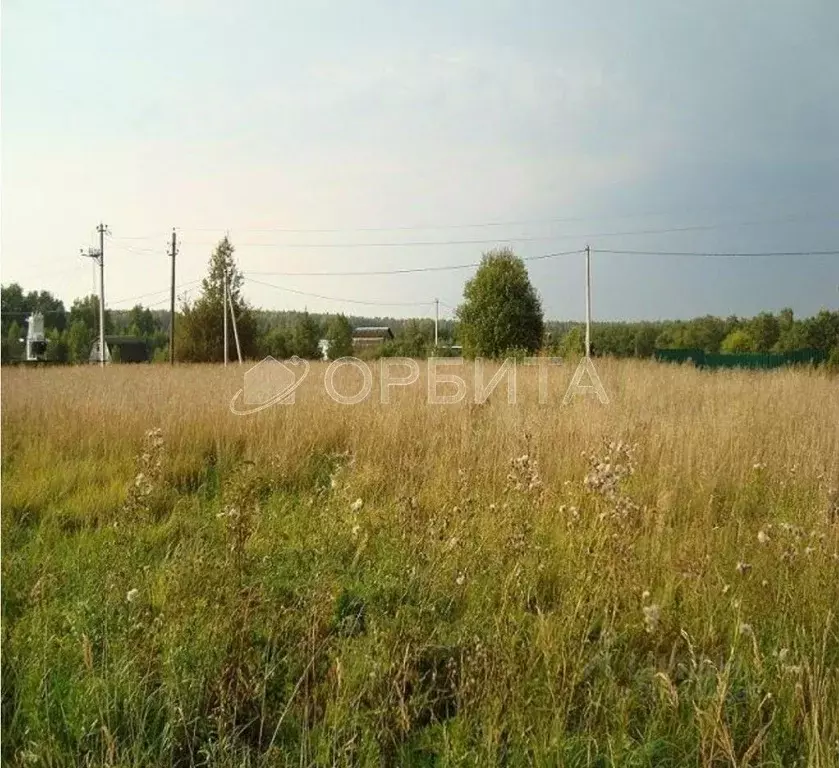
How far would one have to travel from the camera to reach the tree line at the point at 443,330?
84.9ft

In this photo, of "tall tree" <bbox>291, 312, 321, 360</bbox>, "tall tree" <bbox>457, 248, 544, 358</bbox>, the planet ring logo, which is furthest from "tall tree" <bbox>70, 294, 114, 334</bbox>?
the planet ring logo

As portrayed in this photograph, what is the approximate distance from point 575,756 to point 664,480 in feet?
9.26

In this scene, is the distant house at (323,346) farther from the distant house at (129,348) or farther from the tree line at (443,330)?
the distant house at (129,348)

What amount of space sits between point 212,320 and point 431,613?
107ft

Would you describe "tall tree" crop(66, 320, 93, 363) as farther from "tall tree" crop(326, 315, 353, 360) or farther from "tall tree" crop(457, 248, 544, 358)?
"tall tree" crop(457, 248, 544, 358)

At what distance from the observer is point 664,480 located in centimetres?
415

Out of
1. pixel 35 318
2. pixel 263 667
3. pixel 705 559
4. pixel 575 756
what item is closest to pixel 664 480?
pixel 705 559

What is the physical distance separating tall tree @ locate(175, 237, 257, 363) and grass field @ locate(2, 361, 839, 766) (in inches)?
1136

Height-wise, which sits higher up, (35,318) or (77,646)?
(35,318)

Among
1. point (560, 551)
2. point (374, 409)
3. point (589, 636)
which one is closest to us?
point (589, 636)

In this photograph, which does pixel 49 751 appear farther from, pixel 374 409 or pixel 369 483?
pixel 374 409

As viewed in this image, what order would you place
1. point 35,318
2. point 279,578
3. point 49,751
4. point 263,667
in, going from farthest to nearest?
1. point 35,318
2. point 279,578
3. point 263,667
4. point 49,751

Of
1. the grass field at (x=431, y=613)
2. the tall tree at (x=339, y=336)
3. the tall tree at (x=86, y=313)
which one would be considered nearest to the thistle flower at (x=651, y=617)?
the grass field at (x=431, y=613)

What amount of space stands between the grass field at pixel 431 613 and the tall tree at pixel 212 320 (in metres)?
28.9
